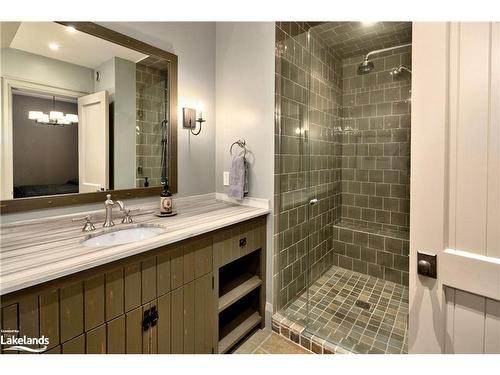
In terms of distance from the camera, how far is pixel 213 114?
82.8 inches

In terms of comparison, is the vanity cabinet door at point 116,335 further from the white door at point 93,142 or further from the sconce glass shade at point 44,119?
the sconce glass shade at point 44,119

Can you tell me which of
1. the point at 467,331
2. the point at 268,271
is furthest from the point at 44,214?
the point at 467,331

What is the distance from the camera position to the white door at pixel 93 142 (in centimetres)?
138

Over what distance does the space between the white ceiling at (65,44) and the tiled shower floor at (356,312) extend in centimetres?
215

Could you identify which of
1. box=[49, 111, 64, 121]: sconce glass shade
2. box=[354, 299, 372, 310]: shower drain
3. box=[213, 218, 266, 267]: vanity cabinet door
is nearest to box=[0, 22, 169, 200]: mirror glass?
box=[49, 111, 64, 121]: sconce glass shade

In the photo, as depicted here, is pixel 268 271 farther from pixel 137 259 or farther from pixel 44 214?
pixel 44 214

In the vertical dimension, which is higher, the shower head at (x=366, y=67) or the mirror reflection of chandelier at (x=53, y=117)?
the shower head at (x=366, y=67)

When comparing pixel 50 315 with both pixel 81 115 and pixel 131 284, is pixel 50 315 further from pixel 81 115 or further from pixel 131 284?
pixel 81 115

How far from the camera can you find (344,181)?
2.81 meters

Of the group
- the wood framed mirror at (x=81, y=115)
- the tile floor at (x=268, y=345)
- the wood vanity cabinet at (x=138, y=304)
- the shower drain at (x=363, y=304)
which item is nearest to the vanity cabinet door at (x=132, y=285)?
the wood vanity cabinet at (x=138, y=304)

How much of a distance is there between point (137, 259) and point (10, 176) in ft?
2.65

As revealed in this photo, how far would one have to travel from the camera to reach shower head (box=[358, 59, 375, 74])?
8.40 feet

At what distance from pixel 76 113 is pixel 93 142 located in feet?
0.58

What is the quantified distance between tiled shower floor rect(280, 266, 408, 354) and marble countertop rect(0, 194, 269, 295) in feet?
3.04
